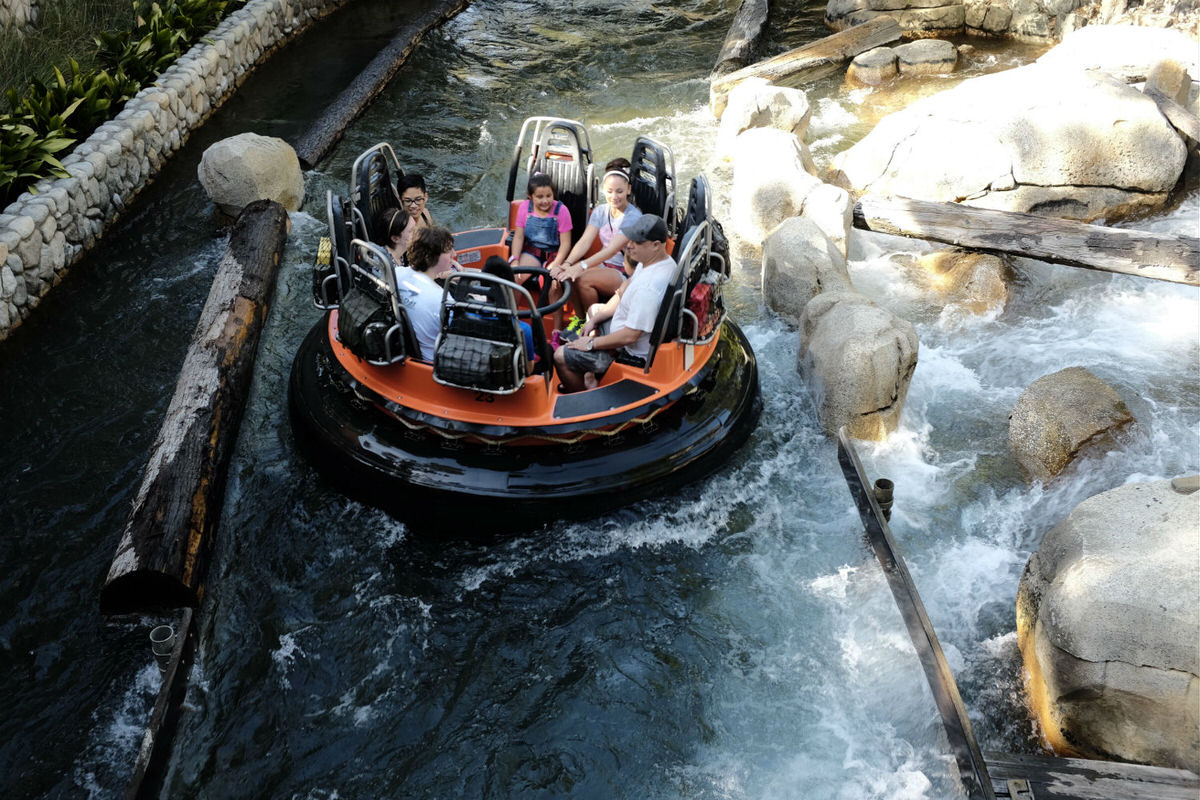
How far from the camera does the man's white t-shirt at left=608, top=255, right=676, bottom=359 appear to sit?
17.9ft

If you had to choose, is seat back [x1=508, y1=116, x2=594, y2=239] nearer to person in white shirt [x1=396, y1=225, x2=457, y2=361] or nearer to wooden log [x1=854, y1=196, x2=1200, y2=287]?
person in white shirt [x1=396, y1=225, x2=457, y2=361]

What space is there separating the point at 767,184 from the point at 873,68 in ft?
15.5

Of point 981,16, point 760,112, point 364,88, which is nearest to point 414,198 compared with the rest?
point 760,112

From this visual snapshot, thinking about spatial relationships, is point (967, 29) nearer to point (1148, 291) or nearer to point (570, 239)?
point (1148, 291)

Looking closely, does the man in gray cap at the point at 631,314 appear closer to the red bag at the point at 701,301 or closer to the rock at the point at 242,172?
the red bag at the point at 701,301

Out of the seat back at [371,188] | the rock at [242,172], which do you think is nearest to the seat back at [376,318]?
the seat back at [371,188]

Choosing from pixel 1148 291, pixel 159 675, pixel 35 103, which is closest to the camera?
pixel 159 675

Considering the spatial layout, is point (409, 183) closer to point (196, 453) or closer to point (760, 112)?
point (196, 453)

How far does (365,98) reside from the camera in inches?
446

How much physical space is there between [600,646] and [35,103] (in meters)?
7.21

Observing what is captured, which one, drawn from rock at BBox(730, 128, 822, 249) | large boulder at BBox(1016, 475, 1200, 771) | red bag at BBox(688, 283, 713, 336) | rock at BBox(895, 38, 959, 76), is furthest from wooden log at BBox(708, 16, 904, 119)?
large boulder at BBox(1016, 475, 1200, 771)

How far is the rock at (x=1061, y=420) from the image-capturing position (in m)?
5.86

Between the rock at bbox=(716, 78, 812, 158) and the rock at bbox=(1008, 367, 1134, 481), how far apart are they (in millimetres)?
4561

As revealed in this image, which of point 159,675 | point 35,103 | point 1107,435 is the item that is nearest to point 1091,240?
point 1107,435
